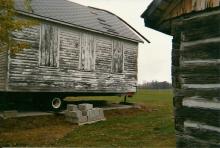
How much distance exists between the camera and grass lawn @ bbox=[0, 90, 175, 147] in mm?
13555

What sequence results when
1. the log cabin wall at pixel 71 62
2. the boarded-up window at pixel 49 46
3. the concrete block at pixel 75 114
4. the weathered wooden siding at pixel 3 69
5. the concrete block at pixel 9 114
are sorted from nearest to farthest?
1. the concrete block at pixel 9 114
2. the concrete block at pixel 75 114
3. the weathered wooden siding at pixel 3 69
4. the log cabin wall at pixel 71 62
5. the boarded-up window at pixel 49 46

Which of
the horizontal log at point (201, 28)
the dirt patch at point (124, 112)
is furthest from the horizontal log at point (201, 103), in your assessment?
the dirt patch at point (124, 112)

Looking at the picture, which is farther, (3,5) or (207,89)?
(3,5)

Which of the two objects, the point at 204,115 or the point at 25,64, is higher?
the point at 25,64

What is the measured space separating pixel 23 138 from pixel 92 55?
10.0 metres

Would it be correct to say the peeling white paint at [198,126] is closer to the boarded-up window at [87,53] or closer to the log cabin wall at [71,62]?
the log cabin wall at [71,62]

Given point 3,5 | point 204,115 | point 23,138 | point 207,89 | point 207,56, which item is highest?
point 3,5

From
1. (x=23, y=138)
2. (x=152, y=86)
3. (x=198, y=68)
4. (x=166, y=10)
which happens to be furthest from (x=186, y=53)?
(x=152, y=86)

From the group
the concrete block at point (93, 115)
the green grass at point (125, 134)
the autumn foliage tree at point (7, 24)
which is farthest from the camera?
the concrete block at point (93, 115)

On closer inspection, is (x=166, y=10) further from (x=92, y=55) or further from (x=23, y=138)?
(x=92, y=55)

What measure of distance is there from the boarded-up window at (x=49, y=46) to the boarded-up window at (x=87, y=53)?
7.00 feet

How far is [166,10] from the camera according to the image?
7492 mm

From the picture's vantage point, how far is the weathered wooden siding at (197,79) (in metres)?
6.41

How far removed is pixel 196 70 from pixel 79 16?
18.1 meters
